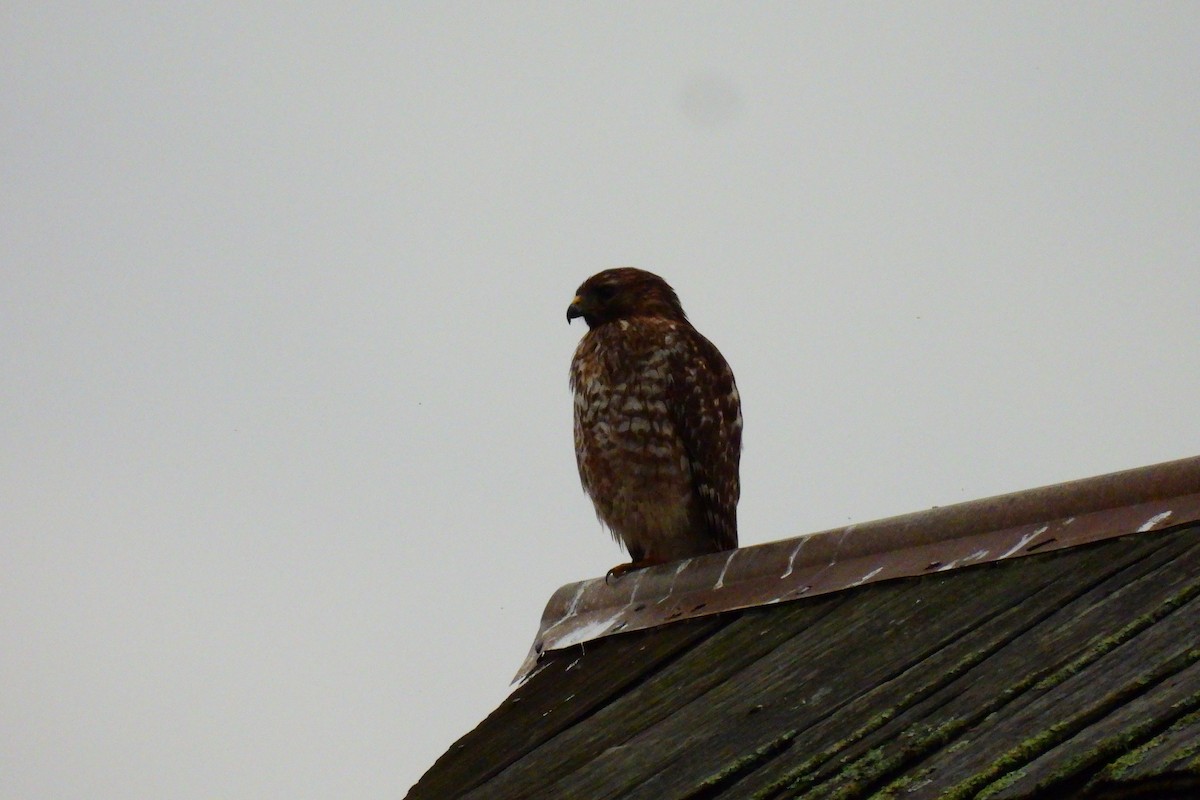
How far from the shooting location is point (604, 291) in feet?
23.6

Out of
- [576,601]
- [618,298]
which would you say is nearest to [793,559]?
[576,601]

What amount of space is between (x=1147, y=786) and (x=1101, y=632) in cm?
74

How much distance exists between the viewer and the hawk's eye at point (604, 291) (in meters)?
7.19

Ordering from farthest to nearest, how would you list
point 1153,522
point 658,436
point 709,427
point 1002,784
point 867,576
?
point 709,427, point 658,436, point 867,576, point 1153,522, point 1002,784

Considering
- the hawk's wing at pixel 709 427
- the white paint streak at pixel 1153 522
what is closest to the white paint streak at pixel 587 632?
the white paint streak at pixel 1153 522

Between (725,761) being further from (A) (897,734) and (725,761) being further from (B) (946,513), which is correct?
(B) (946,513)

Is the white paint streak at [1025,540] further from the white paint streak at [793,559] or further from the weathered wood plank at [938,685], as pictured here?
the white paint streak at [793,559]

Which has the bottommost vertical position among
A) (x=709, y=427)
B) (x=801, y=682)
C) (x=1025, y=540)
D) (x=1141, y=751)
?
(x=1141, y=751)

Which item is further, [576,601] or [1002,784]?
[576,601]

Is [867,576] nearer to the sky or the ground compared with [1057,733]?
nearer to the sky

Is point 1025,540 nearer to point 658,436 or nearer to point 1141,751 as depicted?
point 1141,751

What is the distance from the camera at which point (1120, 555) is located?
10.2 feet

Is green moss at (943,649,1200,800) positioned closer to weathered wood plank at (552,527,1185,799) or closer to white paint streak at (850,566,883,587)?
weathered wood plank at (552,527,1185,799)

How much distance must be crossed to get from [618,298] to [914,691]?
4.37 metres
